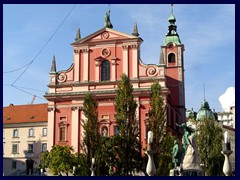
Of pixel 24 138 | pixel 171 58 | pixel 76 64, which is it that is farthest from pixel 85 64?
pixel 24 138

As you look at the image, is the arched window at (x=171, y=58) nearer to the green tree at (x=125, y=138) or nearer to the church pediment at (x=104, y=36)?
the church pediment at (x=104, y=36)

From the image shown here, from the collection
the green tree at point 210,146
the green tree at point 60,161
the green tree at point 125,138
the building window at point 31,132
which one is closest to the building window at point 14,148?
the building window at point 31,132

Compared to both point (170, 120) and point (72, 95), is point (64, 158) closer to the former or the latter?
point (72, 95)

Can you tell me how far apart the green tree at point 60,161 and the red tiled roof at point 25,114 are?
16.7 meters

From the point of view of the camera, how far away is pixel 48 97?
1842 inches

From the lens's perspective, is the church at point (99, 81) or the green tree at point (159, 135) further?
the church at point (99, 81)

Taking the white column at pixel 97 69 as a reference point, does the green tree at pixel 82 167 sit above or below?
below

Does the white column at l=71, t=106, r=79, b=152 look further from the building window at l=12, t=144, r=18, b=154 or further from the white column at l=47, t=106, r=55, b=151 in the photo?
the building window at l=12, t=144, r=18, b=154

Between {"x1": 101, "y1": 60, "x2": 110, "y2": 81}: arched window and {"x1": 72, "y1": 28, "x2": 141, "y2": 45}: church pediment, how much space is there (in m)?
2.46

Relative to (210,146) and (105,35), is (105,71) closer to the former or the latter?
(105,35)

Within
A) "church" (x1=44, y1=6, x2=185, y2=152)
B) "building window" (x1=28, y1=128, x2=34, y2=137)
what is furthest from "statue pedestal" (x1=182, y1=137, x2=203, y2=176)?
Answer: "building window" (x1=28, y1=128, x2=34, y2=137)

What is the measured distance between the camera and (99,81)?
151ft

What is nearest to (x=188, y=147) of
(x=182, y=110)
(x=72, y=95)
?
(x=72, y=95)

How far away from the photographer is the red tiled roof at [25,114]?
56631 millimetres
